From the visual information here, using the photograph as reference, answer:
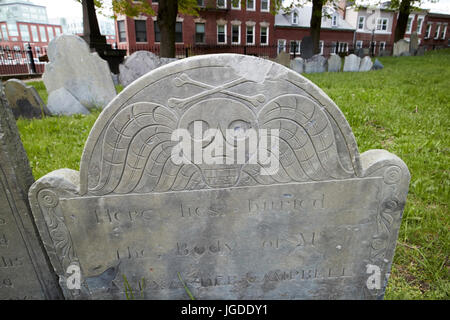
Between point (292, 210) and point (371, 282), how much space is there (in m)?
0.84

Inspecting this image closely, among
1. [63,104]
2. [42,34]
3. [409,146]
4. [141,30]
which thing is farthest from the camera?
[42,34]

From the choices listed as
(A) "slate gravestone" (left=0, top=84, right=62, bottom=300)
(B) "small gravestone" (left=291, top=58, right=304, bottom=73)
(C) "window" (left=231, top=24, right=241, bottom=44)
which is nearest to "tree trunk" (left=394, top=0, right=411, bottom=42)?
(B) "small gravestone" (left=291, top=58, right=304, bottom=73)

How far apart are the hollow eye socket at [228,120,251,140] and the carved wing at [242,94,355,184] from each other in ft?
0.28

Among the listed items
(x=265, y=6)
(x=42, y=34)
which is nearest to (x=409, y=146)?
(x=265, y=6)

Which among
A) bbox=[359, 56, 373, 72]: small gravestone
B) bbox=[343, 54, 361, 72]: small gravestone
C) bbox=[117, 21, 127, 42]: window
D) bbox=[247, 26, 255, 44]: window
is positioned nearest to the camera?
bbox=[359, 56, 373, 72]: small gravestone

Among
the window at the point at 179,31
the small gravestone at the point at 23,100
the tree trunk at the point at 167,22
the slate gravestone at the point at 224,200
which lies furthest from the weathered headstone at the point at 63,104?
the window at the point at 179,31

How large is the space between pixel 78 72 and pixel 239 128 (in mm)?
6528

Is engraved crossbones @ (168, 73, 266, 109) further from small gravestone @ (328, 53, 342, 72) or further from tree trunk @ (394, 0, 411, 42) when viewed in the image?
tree trunk @ (394, 0, 411, 42)

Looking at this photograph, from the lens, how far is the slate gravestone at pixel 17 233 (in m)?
1.63

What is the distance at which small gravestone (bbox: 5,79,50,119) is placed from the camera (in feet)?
18.0

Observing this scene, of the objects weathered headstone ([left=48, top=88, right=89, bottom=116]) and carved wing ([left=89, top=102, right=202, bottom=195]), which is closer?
carved wing ([left=89, top=102, right=202, bottom=195])

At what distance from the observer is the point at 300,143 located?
1.62m

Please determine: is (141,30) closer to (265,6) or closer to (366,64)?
(265,6)

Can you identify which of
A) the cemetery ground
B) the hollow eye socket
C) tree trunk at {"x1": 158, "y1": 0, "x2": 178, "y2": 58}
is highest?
tree trunk at {"x1": 158, "y1": 0, "x2": 178, "y2": 58}
